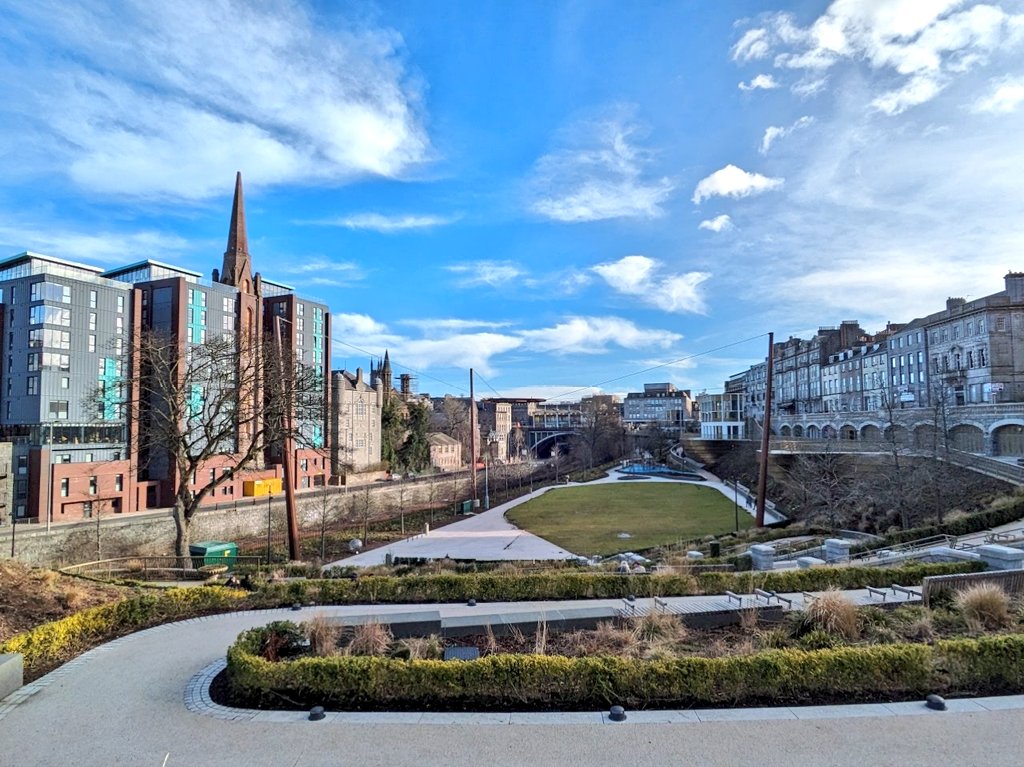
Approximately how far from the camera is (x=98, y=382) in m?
42.2

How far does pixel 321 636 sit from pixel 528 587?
5.53m

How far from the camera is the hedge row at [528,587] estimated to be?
500 inches

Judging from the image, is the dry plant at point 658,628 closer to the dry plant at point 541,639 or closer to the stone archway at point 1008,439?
the dry plant at point 541,639

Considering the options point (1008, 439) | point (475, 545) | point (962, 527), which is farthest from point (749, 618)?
point (1008, 439)

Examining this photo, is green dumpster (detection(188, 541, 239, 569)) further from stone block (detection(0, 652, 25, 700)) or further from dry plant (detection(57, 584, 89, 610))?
stone block (detection(0, 652, 25, 700))

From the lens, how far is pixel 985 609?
9414 millimetres

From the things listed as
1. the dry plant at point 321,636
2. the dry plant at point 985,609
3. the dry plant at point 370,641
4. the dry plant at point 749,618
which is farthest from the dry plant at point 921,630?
the dry plant at point 321,636

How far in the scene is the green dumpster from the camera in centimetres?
2409

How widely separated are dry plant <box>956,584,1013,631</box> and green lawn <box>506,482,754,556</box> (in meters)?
18.5

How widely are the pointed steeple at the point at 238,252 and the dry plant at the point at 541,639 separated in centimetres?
5868

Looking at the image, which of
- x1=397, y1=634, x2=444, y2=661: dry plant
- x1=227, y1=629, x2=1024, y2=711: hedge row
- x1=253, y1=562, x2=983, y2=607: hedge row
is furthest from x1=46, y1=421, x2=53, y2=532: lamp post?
x1=227, y1=629, x2=1024, y2=711: hedge row

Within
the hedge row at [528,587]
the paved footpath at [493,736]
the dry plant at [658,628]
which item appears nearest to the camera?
the paved footpath at [493,736]

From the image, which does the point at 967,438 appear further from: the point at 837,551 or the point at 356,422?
the point at 356,422

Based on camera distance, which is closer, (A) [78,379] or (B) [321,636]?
(B) [321,636]
